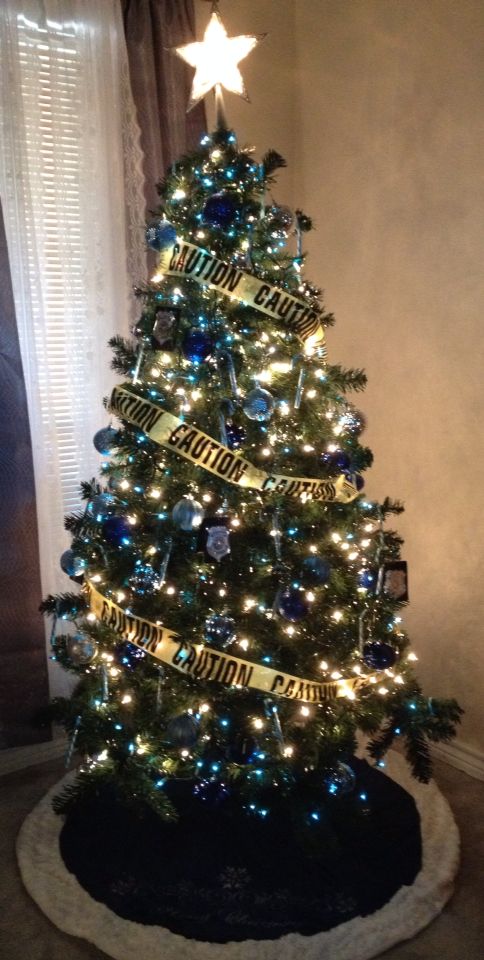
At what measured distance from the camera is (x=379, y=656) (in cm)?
181

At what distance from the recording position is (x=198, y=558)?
182cm

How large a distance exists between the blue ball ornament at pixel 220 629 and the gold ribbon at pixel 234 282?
2.45 feet

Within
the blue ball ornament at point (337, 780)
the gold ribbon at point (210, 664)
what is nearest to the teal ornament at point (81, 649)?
the gold ribbon at point (210, 664)

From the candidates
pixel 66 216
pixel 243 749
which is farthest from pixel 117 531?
pixel 66 216

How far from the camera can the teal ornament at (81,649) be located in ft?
6.21

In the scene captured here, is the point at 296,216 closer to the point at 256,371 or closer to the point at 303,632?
the point at 256,371

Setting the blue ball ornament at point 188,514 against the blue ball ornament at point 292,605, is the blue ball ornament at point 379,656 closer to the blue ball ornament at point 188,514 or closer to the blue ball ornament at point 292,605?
the blue ball ornament at point 292,605

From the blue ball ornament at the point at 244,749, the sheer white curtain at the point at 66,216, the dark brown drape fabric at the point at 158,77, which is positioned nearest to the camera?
the blue ball ornament at the point at 244,749

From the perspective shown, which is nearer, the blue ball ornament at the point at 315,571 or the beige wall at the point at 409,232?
the blue ball ornament at the point at 315,571

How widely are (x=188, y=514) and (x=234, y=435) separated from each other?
0.81 ft

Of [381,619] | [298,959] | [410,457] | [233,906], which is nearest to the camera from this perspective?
[298,959]

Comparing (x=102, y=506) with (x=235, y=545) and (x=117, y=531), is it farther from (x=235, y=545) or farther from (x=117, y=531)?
(x=235, y=545)

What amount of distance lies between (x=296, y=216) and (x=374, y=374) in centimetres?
83

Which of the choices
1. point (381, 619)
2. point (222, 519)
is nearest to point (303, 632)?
point (381, 619)
